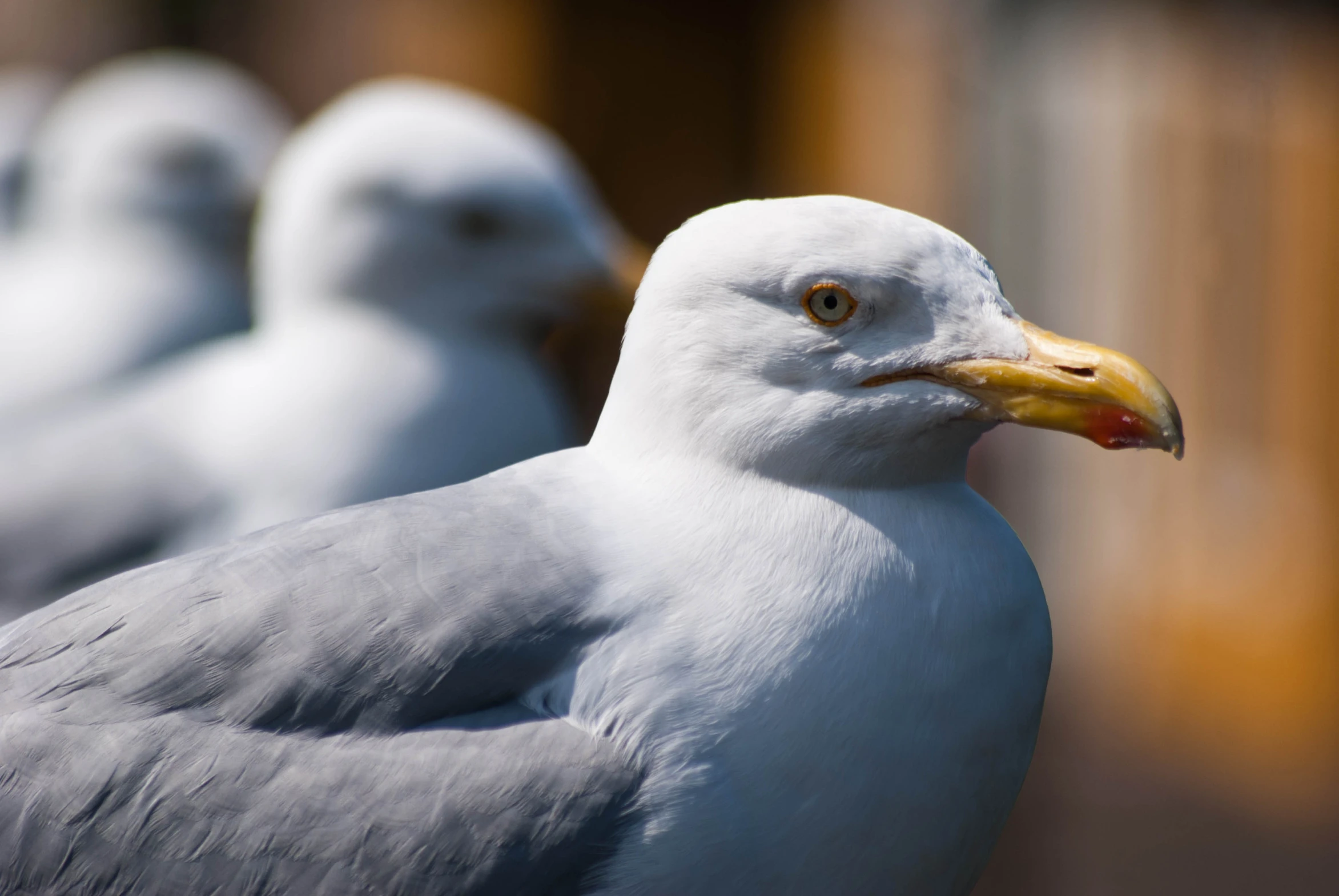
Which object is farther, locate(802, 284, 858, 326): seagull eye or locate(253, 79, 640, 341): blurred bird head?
locate(253, 79, 640, 341): blurred bird head

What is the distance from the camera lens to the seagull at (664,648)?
3.26 feet

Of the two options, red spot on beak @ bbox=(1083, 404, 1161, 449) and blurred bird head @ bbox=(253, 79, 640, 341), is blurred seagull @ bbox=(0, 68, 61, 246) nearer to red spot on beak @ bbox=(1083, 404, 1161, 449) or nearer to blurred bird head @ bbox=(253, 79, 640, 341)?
blurred bird head @ bbox=(253, 79, 640, 341)

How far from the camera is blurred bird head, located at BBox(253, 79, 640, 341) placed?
209 centimetres

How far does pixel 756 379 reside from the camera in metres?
Answer: 1.12

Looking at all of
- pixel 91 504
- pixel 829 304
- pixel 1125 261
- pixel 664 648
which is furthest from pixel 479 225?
pixel 1125 261

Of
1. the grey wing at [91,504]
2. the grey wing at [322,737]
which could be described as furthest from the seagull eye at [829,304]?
the grey wing at [91,504]

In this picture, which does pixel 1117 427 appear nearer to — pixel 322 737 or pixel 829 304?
pixel 829 304

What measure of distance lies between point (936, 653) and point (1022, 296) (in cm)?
328

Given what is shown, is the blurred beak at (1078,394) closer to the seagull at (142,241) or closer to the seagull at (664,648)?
the seagull at (664,648)

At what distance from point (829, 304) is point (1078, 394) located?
0.66 ft

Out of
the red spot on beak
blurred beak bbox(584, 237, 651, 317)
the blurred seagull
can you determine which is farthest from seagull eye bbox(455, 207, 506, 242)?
the blurred seagull

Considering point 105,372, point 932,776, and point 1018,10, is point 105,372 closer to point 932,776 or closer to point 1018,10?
point 932,776

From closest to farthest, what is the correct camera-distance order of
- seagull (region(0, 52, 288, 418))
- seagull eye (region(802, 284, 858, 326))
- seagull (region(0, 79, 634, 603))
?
seagull eye (region(802, 284, 858, 326)), seagull (region(0, 79, 634, 603)), seagull (region(0, 52, 288, 418))

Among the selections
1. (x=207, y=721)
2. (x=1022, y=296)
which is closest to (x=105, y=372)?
(x=207, y=721)
